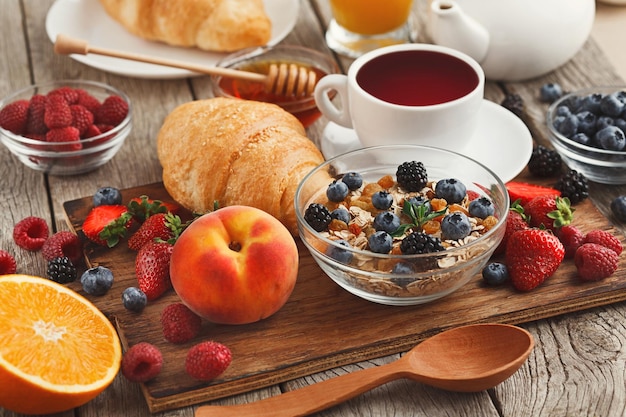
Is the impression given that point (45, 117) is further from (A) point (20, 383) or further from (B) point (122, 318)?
(A) point (20, 383)

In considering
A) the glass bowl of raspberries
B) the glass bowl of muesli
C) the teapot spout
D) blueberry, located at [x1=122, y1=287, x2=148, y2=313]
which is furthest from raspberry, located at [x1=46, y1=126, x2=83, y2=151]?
the teapot spout

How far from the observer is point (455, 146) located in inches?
83.7

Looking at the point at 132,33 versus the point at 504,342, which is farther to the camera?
the point at 132,33

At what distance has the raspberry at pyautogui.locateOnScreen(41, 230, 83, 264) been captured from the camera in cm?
195

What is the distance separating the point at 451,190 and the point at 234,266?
1.60 ft

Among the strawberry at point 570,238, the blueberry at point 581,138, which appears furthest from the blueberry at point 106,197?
the blueberry at point 581,138

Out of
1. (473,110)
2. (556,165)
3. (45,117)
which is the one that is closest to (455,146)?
(473,110)

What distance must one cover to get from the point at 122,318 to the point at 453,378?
26.9 inches

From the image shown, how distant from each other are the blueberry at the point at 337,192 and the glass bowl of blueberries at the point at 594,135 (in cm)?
66

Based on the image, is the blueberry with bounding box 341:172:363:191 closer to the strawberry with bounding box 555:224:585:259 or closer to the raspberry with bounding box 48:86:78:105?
the strawberry with bounding box 555:224:585:259

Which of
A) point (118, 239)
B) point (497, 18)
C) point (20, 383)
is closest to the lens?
point (20, 383)

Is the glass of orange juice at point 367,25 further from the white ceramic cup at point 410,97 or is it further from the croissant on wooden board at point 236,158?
the croissant on wooden board at point 236,158

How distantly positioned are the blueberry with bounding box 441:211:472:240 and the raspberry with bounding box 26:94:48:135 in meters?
1.15

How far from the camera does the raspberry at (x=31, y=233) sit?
6.65ft
